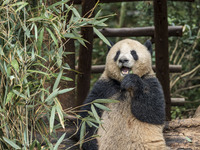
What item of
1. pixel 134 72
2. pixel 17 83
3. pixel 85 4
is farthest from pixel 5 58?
pixel 85 4

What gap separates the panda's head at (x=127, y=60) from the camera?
3.24 m

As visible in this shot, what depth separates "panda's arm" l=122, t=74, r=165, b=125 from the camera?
3.23 metres

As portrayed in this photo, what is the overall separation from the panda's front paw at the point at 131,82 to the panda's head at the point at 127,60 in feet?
0.26

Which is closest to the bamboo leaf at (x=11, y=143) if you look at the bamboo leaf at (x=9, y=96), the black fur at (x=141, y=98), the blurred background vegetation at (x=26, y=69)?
the blurred background vegetation at (x=26, y=69)

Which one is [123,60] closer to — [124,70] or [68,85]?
[124,70]

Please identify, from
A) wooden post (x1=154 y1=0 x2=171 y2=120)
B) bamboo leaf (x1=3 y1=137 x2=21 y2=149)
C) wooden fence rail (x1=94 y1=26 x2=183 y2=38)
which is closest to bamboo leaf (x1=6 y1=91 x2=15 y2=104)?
bamboo leaf (x1=3 y1=137 x2=21 y2=149)

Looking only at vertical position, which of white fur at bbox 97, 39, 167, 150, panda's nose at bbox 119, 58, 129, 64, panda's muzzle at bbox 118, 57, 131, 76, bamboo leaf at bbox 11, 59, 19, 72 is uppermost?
bamboo leaf at bbox 11, 59, 19, 72

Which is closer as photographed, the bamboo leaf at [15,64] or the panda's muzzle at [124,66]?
the bamboo leaf at [15,64]

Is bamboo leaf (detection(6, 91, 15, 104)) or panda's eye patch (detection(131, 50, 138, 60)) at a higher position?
panda's eye patch (detection(131, 50, 138, 60))

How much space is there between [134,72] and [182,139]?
85 cm

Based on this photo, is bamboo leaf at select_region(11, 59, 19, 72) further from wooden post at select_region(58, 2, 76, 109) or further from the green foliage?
wooden post at select_region(58, 2, 76, 109)

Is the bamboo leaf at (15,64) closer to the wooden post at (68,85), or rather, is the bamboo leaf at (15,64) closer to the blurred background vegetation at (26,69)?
the blurred background vegetation at (26,69)

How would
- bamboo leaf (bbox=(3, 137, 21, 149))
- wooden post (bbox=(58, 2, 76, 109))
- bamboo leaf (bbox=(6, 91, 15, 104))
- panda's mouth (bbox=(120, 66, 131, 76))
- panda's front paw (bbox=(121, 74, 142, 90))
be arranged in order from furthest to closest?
1. wooden post (bbox=(58, 2, 76, 109))
2. panda's mouth (bbox=(120, 66, 131, 76))
3. panda's front paw (bbox=(121, 74, 142, 90))
4. bamboo leaf (bbox=(3, 137, 21, 149))
5. bamboo leaf (bbox=(6, 91, 15, 104))

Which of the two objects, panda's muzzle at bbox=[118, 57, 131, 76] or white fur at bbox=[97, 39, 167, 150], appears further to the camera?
white fur at bbox=[97, 39, 167, 150]
